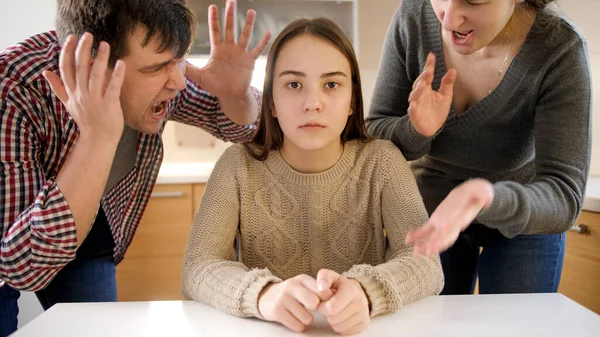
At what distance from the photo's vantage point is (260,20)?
2.68 m

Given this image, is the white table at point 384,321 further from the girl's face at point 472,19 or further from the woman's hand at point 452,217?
the girl's face at point 472,19

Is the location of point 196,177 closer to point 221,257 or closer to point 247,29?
point 247,29

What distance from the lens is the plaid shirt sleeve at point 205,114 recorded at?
1.41 metres

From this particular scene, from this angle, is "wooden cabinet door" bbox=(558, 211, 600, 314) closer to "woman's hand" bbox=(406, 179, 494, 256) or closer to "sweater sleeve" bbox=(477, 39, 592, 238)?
"sweater sleeve" bbox=(477, 39, 592, 238)

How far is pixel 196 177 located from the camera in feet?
7.89

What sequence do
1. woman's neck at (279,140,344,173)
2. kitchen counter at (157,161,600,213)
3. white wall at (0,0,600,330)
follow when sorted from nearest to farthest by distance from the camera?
woman's neck at (279,140,344,173) < kitchen counter at (157,161,600,213) < white wall at (0,0,600,330)

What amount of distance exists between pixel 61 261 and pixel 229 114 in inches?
23.6

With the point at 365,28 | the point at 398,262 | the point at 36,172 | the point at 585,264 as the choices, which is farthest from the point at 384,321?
the point at 365,28

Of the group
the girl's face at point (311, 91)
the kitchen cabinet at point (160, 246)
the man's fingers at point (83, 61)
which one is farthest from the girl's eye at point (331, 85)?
the kitchen cabinet at point (160, 246)

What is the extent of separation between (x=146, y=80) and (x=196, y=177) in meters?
1.32

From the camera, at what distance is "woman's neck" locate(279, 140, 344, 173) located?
1.17 metres

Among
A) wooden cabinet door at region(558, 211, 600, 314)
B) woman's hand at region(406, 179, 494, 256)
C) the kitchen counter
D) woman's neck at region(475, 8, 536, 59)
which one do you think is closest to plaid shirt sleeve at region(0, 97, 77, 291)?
woman's hand at region(406, 179, 494, 256)

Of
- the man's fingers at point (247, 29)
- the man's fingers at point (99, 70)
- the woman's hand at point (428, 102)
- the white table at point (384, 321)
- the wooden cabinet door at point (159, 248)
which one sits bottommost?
the wooden cabinet door at point (159, 248)

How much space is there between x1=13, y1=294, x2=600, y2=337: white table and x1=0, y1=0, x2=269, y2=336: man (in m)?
0.18
